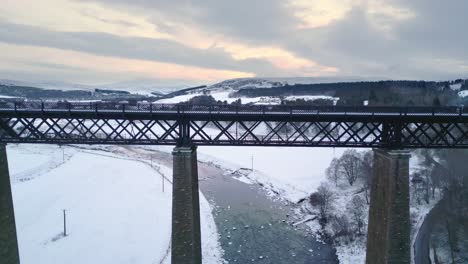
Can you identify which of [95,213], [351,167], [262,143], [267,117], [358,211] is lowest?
[95,213]

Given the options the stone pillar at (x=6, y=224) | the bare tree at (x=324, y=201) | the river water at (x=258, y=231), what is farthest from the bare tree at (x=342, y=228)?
the stone pillar at (x=6, y=224)

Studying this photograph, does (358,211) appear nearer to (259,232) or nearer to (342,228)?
(342,228)

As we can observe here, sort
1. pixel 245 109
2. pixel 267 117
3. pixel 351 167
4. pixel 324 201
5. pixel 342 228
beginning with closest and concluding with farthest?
pixel 267 117, pixel 245 109, pixel 342 228, pixel 324 201, pixel 351 167

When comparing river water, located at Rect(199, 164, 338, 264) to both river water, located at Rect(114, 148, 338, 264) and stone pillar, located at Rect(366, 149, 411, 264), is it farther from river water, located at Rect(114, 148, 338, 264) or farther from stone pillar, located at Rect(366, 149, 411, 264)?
stone pillar, located at Rect(366, 149, 411, 264)

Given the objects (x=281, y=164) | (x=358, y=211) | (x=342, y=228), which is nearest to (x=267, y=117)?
(x=342, y=228)

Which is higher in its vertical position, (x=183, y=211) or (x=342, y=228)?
(x=183, y=211)

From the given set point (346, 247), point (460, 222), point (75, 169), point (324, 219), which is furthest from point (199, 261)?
point (75, 169)
